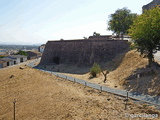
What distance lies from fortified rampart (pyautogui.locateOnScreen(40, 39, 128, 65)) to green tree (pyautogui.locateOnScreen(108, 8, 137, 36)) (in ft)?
29.4

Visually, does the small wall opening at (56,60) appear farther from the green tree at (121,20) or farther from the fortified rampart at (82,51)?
the green tree at (121,20)

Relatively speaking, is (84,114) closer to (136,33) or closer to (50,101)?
(50,101)

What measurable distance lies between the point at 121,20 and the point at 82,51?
15.6 m

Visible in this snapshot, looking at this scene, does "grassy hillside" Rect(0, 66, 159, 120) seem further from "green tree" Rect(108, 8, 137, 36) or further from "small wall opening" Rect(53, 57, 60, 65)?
"green tree" Rect(108, 8, 137, 36)

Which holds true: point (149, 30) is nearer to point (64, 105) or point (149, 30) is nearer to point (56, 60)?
point (64, 105)

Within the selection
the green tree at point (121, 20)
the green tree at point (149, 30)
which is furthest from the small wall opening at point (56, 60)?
the green tree at point (149, 30)

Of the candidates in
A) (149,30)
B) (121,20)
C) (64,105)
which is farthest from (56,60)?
(149,30)

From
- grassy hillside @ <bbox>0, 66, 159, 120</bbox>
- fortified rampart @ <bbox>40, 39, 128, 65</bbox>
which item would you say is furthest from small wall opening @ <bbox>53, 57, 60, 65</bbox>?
grassy hillside @ <bbox>0, 66, 159, 120</bbox>

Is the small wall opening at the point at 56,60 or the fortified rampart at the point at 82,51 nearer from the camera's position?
the fortified rampart at the point at 82,51

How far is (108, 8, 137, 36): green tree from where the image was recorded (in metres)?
40.3

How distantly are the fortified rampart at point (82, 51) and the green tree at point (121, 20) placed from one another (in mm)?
8955

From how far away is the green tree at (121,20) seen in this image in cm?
4031

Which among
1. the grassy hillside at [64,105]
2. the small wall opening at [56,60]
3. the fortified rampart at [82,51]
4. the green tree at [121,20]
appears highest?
the green tree at [121,20]

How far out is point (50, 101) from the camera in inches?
636
